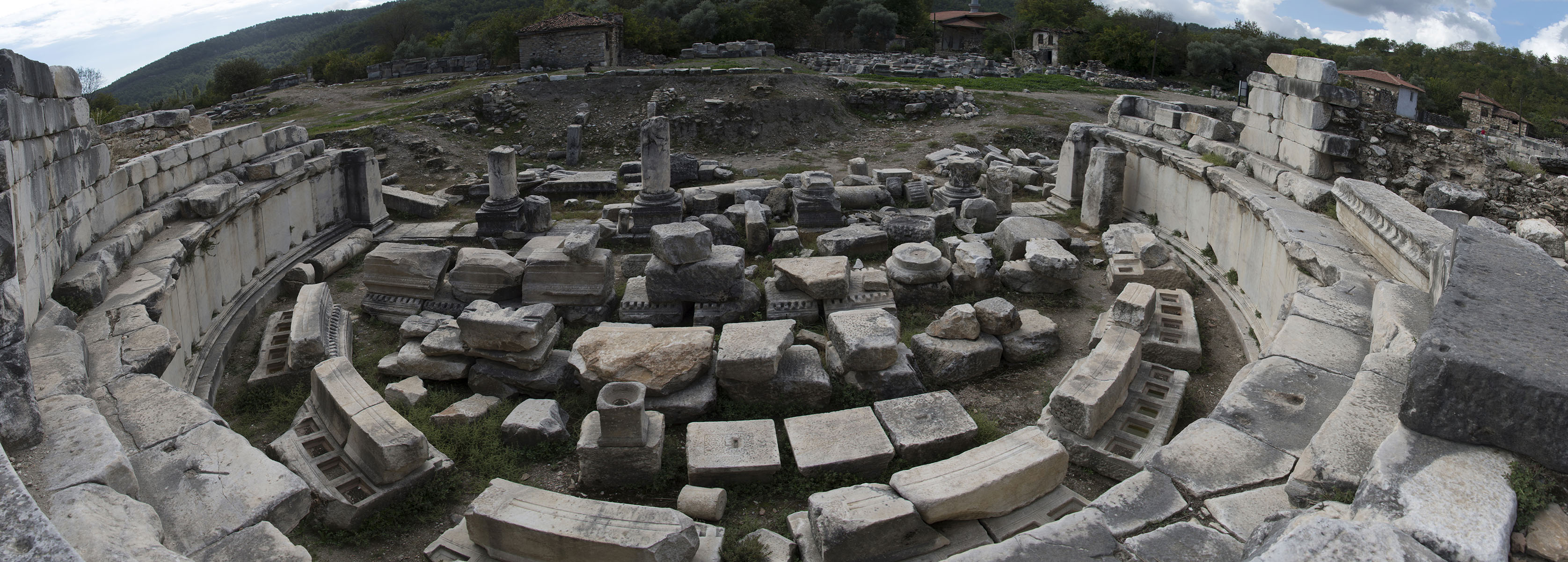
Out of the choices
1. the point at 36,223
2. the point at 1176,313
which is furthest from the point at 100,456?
the point at 1176,313

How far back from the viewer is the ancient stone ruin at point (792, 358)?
3338mm

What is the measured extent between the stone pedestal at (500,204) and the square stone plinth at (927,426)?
23.0 ft

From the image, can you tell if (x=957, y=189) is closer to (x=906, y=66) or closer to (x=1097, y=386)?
(x=1097, y=386)

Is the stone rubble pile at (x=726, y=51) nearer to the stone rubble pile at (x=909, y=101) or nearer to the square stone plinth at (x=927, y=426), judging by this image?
the stone rubble pile at (x=909, y=101)

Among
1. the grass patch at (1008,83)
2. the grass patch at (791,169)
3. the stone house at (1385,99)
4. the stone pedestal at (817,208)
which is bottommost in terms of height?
the stone pedestal at (817,208)

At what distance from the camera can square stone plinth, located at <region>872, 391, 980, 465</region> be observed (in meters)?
5.36

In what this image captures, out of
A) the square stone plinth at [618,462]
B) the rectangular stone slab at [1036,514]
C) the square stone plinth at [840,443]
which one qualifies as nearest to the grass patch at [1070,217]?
the square stone plinth at [840,443]

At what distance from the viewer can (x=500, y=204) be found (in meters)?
11.2

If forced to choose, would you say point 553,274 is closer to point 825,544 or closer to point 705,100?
point 825,544

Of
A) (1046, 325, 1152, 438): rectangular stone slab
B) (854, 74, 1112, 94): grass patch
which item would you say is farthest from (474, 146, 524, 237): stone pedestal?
(854, 74, 1112, 94): grass patch

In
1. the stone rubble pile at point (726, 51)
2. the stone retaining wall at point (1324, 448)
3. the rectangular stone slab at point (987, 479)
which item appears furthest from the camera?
the stone rubble pile at point (726, 51)

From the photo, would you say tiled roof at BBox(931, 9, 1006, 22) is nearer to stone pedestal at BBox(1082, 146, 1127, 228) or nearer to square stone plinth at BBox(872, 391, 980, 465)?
stone pedestal at BBox(1082, 146, 1127, 228)

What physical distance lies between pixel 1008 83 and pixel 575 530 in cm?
2429

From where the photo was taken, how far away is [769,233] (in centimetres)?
1030
